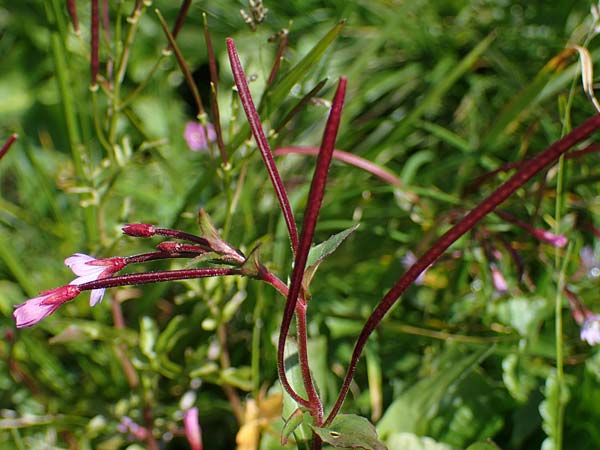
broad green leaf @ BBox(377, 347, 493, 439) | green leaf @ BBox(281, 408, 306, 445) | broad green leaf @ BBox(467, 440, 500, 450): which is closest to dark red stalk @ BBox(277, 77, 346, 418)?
green leaf @ BBox(281, 408, 306, 445)

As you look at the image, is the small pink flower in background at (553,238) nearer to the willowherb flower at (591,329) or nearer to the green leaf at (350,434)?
the willowherb flower at (591,329)

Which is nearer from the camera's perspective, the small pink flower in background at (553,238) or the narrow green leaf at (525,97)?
the small pink flower in background at (553,238)

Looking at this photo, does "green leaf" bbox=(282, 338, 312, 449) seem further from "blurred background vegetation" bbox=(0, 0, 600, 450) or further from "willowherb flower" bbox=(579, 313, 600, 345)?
"willowherb flower" bbox=(579, 313, 600, 345)

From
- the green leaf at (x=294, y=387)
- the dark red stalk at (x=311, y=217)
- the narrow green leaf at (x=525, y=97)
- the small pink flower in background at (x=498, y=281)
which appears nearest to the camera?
the dark red stalk at (x=311, y=217)

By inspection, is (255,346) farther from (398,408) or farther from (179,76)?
(179,76)

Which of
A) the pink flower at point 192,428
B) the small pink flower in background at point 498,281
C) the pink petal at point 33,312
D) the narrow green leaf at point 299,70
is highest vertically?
the narrow green leaf at point 299,70

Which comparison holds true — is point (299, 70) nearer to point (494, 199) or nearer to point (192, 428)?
point (494, 199)

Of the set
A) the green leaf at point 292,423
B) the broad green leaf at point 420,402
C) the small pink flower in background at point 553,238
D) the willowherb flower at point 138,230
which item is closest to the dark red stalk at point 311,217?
the green leaf at point 292,423
